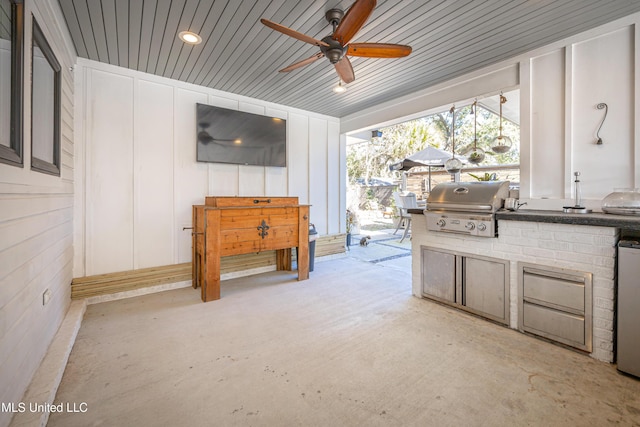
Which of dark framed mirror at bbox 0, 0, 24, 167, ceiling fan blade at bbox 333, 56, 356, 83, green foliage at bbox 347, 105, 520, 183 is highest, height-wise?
green foliage at bbox 347, 105, 520, 183

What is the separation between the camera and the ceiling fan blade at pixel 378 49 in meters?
2.25

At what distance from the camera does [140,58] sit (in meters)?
3.05

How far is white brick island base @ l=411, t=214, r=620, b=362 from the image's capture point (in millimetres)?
1989

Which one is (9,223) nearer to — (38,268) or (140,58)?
(38,268)

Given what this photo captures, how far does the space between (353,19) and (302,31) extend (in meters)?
0.86

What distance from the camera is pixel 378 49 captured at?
2.29 metres

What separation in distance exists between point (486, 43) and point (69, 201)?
457cm

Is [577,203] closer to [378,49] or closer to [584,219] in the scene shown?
[584,219]

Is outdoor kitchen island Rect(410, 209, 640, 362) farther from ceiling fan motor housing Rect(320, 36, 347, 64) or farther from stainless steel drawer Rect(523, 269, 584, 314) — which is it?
ceiling fan motor housing Rect(320, 36, 347, 64)

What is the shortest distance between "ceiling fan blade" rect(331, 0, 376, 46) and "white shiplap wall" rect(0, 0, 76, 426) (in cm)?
195

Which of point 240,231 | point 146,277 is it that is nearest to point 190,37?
point 240,231

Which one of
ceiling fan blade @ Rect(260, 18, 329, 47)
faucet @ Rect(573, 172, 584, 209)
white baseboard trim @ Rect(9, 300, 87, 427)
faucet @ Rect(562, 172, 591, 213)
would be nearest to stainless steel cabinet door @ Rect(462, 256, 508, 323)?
faucet @ Rect(562, 172, 591, 213)

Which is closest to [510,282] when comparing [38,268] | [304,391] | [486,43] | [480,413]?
[480,413]

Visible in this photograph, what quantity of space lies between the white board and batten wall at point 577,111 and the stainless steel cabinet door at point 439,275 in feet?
3.62
